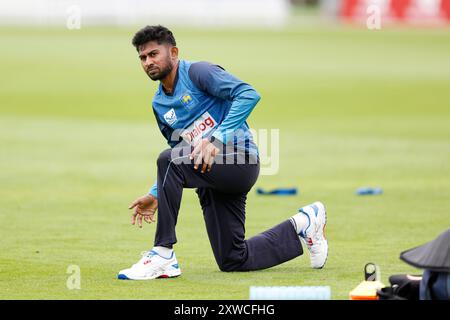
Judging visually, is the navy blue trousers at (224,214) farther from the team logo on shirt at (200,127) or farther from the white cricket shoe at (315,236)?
the team logo on shirt at (200,127)

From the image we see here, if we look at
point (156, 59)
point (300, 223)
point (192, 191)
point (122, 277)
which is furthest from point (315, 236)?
point (192, 191)

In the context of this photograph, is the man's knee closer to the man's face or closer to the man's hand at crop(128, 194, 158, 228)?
the man's hand at crop(128, 194, 158, 228)

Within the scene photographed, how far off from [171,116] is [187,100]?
20cm

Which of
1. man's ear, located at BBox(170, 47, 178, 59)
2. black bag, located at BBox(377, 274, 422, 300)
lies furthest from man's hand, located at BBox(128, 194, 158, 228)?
black bag, located at BBox(377, 274, 422, 300)

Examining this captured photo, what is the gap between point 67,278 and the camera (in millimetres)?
8188

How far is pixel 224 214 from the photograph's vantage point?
8.53 m

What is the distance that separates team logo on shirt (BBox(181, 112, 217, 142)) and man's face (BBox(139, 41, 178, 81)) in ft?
1.39

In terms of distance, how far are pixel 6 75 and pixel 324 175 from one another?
18.0 metres

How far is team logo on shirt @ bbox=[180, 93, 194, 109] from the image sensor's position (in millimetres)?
8445

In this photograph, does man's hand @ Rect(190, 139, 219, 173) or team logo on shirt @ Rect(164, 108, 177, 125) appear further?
team logo on shirt @ Rect(164, 108, 177, 125)

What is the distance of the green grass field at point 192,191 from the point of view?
8656 millimetres

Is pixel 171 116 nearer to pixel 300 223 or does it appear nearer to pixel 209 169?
pixel 209 169
